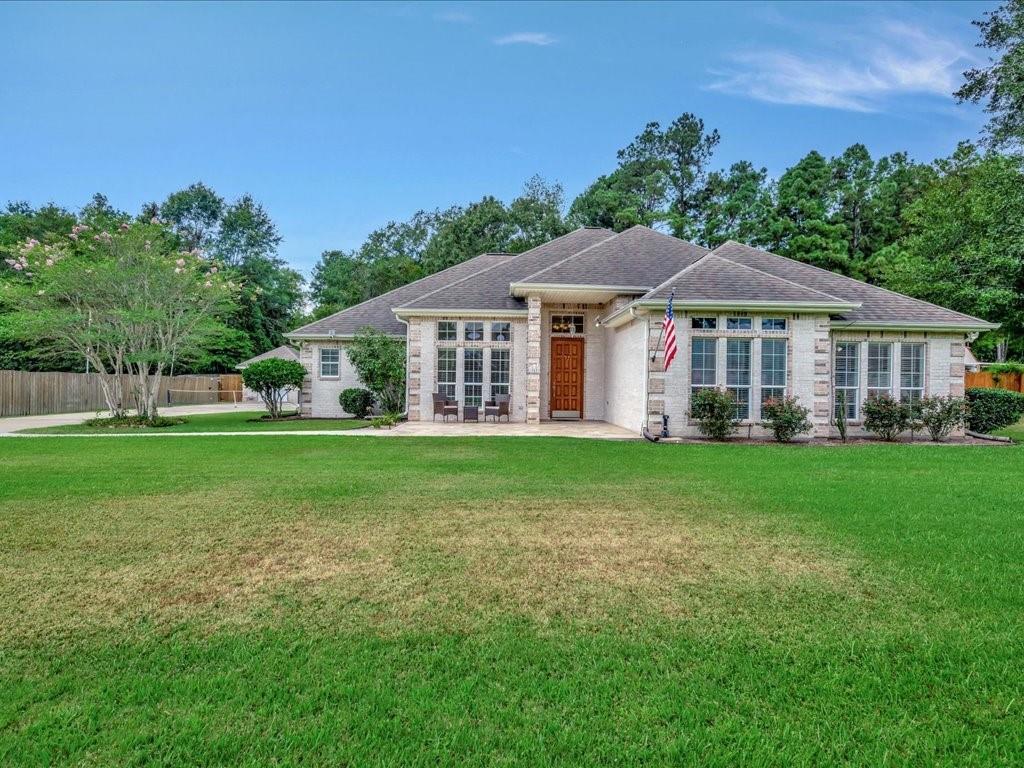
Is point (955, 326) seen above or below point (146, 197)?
below

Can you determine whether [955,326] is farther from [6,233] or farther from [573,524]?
[6,233]

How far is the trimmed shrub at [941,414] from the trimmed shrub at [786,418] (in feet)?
10.3

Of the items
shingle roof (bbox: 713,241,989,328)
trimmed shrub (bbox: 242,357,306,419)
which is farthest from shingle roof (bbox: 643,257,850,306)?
trimmed shrub (bbox: 242,357,306,419)

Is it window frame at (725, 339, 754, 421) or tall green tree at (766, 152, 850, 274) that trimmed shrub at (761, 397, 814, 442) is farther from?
tall green tree at (766, 152, 850, 274)

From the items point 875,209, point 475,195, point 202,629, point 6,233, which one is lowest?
point 202,629

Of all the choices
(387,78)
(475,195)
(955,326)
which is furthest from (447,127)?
(955,326)

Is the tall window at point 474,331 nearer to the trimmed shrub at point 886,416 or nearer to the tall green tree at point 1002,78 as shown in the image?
the trimmed shrub at point 886,416

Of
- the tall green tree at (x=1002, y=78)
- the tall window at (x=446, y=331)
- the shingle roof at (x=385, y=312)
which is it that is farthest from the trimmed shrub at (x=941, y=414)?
the tall green tree at (x=1002, y=78)

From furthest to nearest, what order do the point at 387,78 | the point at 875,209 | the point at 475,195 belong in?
the point at 475,195 → the point at 875,209 → the point at 387,78

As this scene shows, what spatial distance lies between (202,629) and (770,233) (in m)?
36.7

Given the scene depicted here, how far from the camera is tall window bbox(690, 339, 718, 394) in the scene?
13070 millimetres

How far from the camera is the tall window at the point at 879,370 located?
553 inches

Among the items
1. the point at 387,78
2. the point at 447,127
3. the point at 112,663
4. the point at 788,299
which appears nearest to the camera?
the point at 112,663

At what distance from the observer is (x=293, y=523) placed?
562 cm
